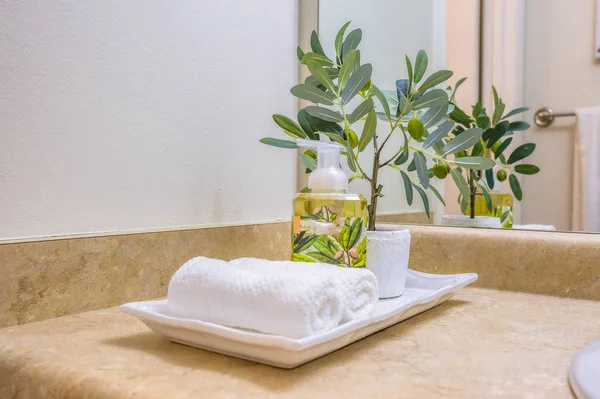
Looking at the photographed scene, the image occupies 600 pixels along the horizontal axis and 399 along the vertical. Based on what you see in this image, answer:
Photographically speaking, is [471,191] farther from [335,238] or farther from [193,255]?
[193,255]

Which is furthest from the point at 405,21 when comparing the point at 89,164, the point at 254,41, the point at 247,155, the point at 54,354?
the point at 54,354

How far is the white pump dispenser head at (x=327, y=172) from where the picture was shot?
2.19 feet

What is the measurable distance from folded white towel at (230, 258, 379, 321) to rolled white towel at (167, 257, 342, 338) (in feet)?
0.05

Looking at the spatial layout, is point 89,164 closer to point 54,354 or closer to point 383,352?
point 54,354

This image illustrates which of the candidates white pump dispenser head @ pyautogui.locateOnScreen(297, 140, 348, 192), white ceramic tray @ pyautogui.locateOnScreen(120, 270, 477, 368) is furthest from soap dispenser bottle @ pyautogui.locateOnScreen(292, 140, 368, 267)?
white ceramic tray @ pyautogui.locateOnScreen(120, 270, 477, 368)

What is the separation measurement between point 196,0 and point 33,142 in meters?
0.33

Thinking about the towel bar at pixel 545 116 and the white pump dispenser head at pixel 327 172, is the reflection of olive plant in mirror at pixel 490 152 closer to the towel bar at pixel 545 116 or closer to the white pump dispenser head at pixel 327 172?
the towel bar at pixel 545 116

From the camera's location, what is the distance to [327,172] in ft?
2.20

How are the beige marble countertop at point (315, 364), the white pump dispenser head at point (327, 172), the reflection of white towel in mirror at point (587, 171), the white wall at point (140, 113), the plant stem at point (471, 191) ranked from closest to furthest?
the beige marble countertop at point (315, 364) → the white wall at point (140, 113) → the white pump dispenser head at point (327, 172) → the reflection of white towel in mirror at point (587, 171) → the plant stem at point (471, 191)

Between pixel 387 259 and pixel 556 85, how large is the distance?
1.44 ft

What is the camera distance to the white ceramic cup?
68 cm

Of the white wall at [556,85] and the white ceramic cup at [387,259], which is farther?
the white wall at [556,85]

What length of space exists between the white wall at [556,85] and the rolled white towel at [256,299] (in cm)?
55

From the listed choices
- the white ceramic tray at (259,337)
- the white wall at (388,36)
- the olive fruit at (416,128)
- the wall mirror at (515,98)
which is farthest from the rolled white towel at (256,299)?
the white wall at (388,36)
